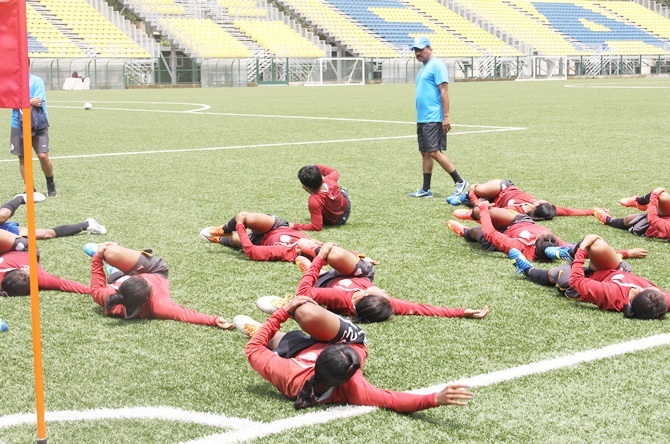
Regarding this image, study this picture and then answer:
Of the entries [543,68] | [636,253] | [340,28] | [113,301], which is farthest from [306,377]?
[543,68]

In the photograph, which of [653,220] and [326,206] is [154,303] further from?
[653,220]

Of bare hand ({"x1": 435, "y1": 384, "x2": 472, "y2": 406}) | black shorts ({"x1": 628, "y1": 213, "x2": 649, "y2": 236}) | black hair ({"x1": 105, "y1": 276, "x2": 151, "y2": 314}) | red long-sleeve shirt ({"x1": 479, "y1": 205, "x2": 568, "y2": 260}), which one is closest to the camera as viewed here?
bare hand ({"x1": 435, "y1": 384, "x2": 472, "y2": 406})

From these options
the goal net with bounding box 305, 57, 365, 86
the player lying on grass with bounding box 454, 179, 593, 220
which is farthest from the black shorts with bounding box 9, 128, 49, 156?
the goal net with bounding box 305, 57, 365, 86

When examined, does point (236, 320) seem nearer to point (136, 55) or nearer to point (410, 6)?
point (136, 55)

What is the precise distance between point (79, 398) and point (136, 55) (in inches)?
1744

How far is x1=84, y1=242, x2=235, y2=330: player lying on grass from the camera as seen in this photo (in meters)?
5.98

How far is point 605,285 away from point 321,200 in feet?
11.4

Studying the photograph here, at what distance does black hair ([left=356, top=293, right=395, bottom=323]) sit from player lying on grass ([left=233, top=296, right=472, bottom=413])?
2.74 feet

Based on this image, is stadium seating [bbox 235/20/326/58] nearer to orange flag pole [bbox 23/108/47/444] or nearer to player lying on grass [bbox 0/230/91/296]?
player lying on grass [bbox 0/230/91/296]

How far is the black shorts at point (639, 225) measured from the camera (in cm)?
846

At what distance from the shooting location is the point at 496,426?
4.30 metres

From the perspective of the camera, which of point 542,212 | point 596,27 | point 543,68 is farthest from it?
point 596,27

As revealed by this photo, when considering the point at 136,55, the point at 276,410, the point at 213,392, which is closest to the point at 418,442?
the point at 276,410

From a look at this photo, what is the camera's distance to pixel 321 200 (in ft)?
29.3
